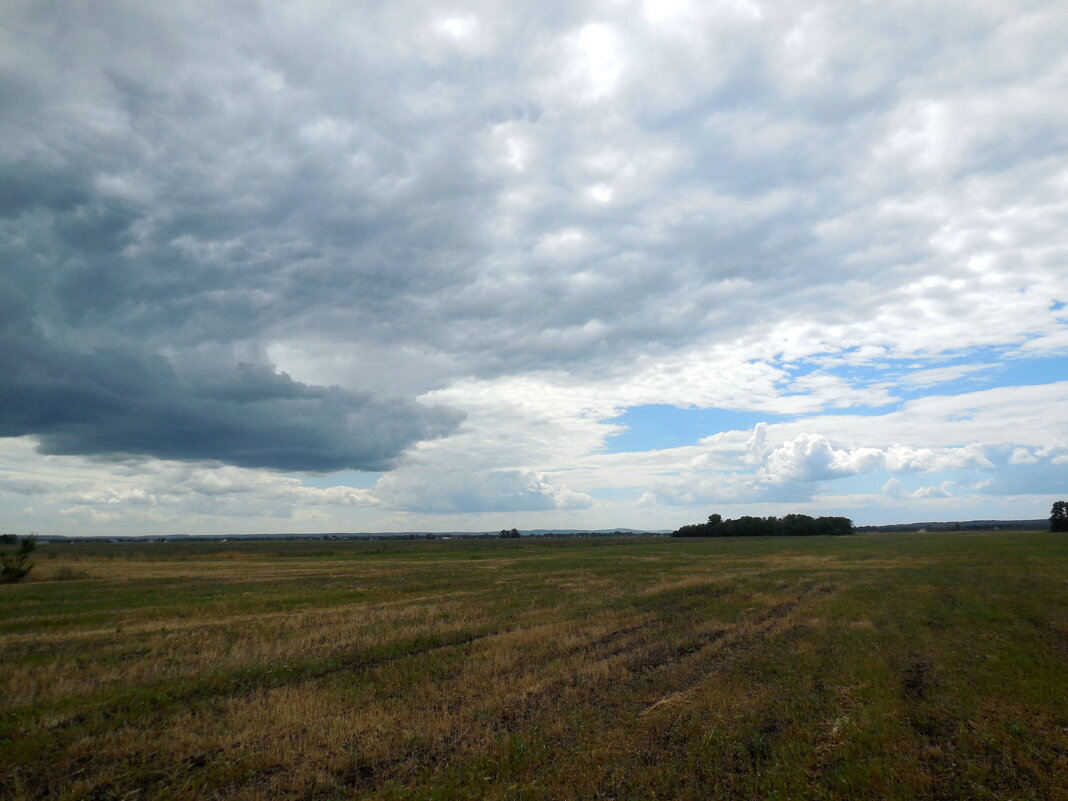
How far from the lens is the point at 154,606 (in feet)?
85.8

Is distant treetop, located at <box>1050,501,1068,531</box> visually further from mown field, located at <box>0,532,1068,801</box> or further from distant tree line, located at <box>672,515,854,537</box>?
mown field, located at <box>0,532,1068,801</box>

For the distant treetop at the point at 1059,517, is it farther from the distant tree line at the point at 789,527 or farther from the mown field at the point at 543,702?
the mown field at the point at 543,702

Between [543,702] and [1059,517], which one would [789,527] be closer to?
[1059,517]

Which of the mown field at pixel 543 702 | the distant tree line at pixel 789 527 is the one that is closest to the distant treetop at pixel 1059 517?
the distant tree line at pixel 789 527

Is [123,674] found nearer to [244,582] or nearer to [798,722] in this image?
[798,722]

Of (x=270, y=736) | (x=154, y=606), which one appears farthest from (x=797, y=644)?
(x=154, y=606)

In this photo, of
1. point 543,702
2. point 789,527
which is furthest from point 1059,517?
point 543,702

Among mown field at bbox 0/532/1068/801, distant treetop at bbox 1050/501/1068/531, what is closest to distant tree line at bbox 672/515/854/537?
distant treetop at bbox 1050/501/1068/531

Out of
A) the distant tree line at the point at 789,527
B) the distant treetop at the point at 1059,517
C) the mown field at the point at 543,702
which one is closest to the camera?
the mown field at the point at 543,702

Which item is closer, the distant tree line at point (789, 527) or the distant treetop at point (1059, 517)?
the distant treetop at point (1059, 517)

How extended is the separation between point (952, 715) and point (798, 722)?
9.90 ft

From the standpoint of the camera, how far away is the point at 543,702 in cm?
1184

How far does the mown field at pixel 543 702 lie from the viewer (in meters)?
8.55

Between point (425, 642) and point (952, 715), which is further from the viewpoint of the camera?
point (425, 642)
